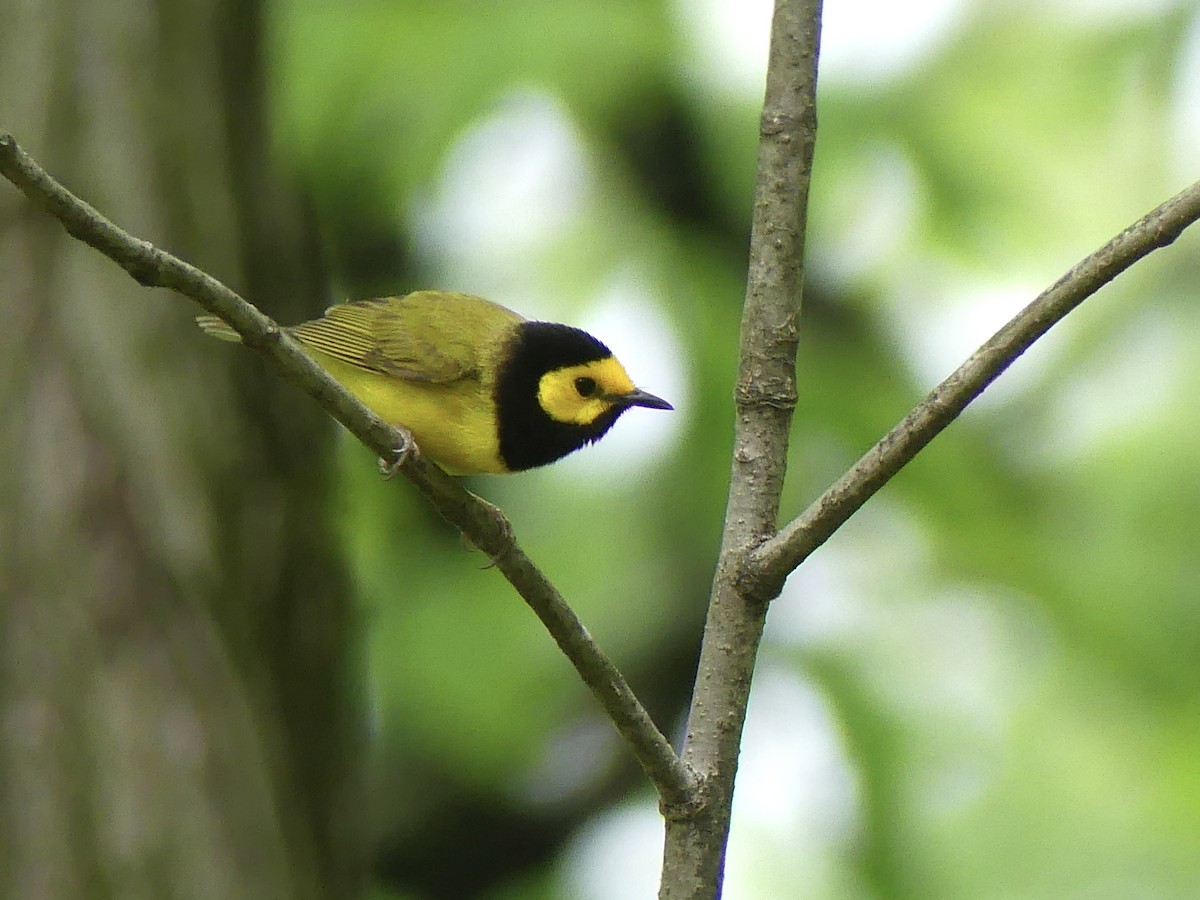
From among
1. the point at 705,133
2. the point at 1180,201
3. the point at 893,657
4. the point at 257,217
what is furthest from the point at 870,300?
the point at 1180,201

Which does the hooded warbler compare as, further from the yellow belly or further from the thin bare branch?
the thin bare branch

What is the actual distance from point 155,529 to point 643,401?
1.65 m

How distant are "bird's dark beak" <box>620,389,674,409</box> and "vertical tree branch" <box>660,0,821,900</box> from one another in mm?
1554

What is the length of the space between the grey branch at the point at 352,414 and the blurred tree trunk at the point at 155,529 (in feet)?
7.80

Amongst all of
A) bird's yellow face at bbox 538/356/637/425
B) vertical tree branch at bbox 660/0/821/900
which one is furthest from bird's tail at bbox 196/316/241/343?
vertical tree branch at bbox 660/0/821/900

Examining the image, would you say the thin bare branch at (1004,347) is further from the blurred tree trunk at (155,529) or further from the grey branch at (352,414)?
the blurred tree trunk at (155,529)

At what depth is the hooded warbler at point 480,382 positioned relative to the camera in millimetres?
3303

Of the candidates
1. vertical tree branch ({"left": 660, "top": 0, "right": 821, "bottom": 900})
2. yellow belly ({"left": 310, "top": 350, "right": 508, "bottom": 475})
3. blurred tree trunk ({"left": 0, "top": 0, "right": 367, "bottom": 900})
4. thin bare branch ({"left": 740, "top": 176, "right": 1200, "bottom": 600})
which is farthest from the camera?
blurred tree trunk ({"left": 0, "top": 0, "right": 367, "bottom": 900})

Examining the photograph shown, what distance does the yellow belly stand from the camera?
10.7 feet

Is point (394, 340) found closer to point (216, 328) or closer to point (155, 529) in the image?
point (216, 328)

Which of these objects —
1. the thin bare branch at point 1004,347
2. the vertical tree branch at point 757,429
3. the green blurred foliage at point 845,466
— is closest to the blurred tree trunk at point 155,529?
the green blurred foliage at point 845,466

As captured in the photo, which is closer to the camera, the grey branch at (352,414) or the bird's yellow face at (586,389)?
the grey branch at (352,414)

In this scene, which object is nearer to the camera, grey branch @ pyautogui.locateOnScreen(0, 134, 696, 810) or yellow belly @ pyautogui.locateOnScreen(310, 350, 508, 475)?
grey branch @ pyautogui.locateOnScreen(0, 134, 696, 810)

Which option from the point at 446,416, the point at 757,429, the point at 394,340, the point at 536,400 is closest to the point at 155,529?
the point at 394,340
